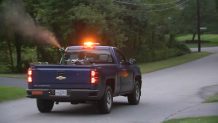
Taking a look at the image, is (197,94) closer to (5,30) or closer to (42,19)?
(42,19)

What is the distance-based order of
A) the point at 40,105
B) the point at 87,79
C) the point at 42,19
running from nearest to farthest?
the point at 87,79 < the point at 40,105 < the point at 42,19

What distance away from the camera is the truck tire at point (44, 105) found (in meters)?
12.8

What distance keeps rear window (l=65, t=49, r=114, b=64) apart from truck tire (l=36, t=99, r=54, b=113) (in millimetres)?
1596

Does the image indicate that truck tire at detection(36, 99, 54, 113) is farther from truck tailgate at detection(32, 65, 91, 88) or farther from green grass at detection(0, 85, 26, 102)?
green grass at detection(0, 85, 26, 102)

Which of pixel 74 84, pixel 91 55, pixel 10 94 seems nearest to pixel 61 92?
pixel 74 84

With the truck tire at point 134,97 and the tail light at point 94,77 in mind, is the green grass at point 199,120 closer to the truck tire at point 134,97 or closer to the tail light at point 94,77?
the tail light at point 94,77

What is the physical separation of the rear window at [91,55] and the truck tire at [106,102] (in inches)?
56.1

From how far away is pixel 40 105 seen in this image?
12875mm

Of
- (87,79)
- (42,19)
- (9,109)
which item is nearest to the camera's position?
(87,79)

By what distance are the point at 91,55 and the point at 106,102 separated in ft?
7.02

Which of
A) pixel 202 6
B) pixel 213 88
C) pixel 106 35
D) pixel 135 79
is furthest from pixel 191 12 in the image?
pixel 135 79

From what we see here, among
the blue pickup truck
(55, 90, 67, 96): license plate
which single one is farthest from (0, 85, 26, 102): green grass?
(55, 90, 67, 96): license plate

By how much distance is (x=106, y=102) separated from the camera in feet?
40.7

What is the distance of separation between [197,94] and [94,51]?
21.2ft
